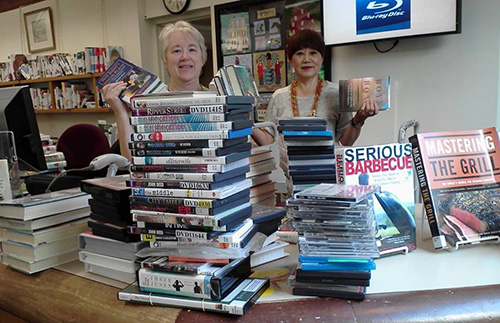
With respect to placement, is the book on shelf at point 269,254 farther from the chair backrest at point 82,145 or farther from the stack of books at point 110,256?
the chair backrest at point 82,145

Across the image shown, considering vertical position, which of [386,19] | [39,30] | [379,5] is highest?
[39,30]

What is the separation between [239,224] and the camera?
960 millimetres

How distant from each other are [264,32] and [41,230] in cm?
290

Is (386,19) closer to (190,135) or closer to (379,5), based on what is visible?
(379,5)

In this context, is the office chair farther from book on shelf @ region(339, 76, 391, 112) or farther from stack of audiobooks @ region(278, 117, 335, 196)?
stack of audiobooks @ region(278, 117, 335, 196)

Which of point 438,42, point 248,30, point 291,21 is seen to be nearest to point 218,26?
point 248,30

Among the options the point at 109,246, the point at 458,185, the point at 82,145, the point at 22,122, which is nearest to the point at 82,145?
the point at 82,145

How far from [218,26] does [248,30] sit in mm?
326

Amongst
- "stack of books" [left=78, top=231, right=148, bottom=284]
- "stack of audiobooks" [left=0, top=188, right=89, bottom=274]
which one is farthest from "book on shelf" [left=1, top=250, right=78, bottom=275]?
"stack of books" [left=78, top=231, right=148, bottom=284]

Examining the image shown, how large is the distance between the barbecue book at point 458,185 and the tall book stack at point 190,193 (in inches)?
21.1

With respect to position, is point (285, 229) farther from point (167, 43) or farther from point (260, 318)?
point (167, 43)

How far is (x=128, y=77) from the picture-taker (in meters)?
1.58

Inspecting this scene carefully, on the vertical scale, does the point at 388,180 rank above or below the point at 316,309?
above

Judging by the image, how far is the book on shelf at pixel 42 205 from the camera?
1.14 m
